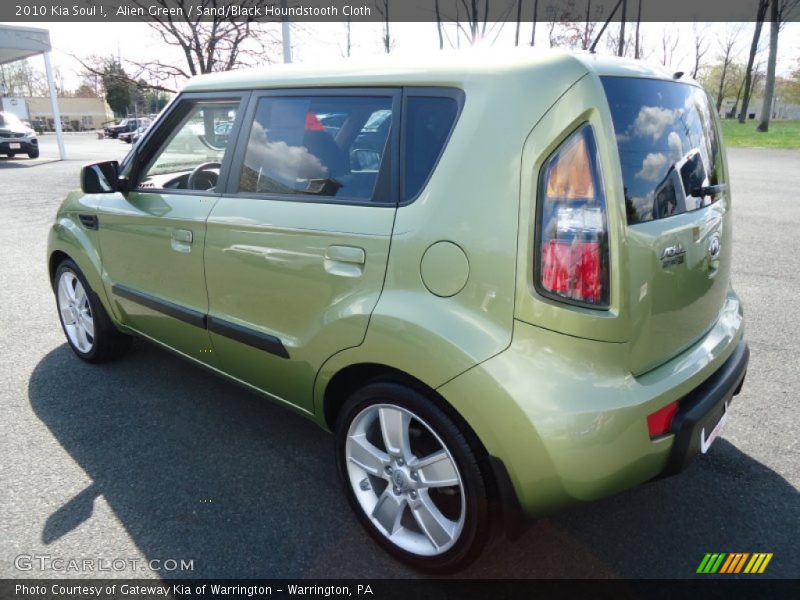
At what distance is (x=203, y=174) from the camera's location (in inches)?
120

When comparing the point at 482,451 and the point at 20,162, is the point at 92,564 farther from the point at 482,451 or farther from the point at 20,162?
the point at 20,162

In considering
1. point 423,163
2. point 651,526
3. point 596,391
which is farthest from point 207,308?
point 651,526

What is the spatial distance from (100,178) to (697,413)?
3.07m

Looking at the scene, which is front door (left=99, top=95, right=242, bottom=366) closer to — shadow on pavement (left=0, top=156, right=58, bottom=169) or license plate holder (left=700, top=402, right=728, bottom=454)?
license plate holder (left=700, top=402, right=728, bottom=454)

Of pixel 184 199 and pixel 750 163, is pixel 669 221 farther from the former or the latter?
pixel 750 163

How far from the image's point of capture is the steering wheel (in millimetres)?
2879

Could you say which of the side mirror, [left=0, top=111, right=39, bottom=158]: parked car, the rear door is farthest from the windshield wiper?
[left=0, top=111, right=39, bottom=158]: parked car

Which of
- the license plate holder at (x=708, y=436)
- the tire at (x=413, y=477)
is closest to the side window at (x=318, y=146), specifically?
the tire at (x=413, y=477)

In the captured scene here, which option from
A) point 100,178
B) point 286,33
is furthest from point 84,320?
point 286,33

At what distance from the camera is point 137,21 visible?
50.5 ft

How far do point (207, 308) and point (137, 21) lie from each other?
15.7 meters

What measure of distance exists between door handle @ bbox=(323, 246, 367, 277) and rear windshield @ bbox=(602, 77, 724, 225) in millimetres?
896

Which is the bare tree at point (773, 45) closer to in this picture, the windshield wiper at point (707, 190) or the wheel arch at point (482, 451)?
the windshield wiper at point (707, 190)

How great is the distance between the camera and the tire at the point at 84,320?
3.73m
